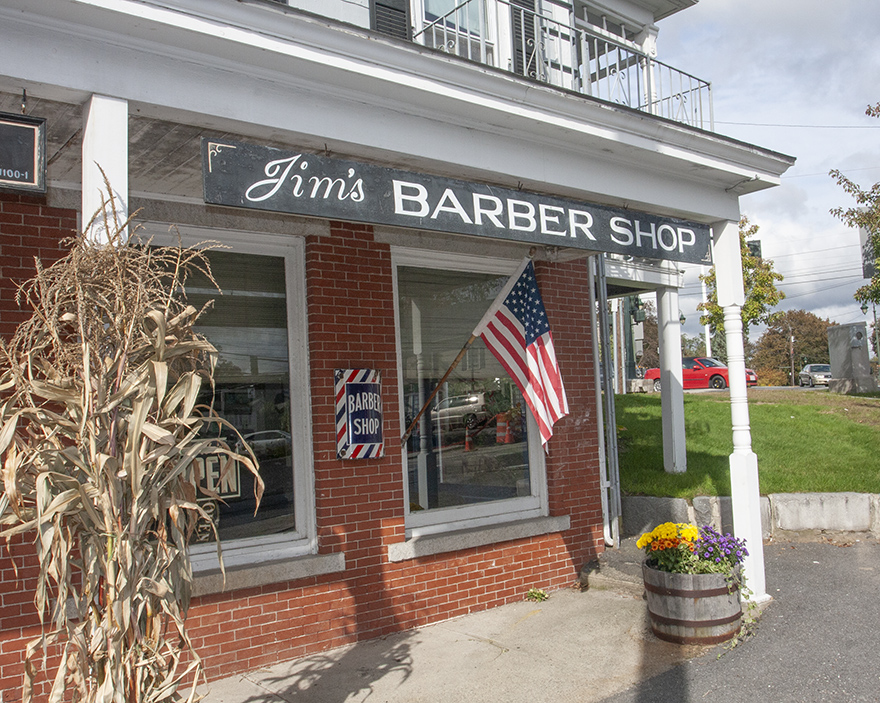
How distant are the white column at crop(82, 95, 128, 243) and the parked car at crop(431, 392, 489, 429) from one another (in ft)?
13.1

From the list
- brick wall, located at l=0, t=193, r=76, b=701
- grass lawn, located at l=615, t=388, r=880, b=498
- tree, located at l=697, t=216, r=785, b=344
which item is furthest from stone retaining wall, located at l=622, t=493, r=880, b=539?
tree, located at l=697, t=216, r=785, b=344

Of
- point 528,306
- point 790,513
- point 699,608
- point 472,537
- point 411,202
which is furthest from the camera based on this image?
point 790,513

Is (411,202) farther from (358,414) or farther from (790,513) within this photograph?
(790,513)

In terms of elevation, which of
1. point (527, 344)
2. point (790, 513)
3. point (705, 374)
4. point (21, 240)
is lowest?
point (790, 513)

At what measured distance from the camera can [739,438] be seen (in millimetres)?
6273

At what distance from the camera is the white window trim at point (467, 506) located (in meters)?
6.54

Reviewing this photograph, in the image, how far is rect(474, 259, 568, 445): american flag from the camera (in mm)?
6270

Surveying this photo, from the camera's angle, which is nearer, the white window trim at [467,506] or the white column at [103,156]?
the white column at [103,156]

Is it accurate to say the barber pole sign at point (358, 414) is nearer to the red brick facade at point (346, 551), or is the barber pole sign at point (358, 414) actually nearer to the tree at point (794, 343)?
the red brick facade at point (346, 551)

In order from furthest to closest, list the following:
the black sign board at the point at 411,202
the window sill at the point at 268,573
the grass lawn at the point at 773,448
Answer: the grass lawn at the point at 773,448 → the window sill at the point at 268,573 → the black sign board at the point at 411,202

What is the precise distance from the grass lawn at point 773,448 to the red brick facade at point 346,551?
94.6 inches

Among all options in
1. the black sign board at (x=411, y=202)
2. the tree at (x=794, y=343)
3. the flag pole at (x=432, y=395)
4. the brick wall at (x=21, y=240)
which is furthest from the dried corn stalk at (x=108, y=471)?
the tree at (x=794, y=343)

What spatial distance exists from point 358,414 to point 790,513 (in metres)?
5.34

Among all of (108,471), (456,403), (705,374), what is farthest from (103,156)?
(705,374)
